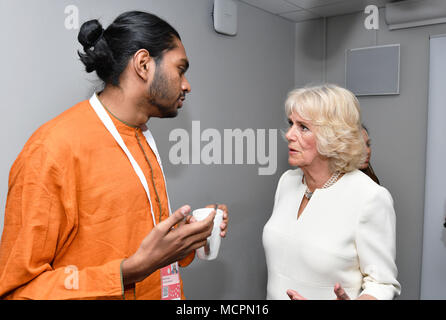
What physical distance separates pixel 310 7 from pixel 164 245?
2.58 m

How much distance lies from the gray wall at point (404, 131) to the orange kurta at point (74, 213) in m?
2.34

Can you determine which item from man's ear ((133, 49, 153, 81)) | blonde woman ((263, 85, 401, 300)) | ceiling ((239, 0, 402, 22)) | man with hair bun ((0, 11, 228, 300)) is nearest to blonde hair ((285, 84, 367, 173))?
blonde woman ((263, 85, 401, 300))

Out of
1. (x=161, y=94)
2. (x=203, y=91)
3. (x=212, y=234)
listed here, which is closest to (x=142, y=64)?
(x=161, y=94)

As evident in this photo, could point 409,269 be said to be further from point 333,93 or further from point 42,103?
point 42,103

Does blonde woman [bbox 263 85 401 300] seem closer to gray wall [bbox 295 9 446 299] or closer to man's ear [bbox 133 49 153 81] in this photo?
man's ear [bbox 133 49 153 81]

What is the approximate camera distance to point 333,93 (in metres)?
1.60

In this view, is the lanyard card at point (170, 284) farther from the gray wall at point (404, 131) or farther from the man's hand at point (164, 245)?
the gray wall at point (404, 131)

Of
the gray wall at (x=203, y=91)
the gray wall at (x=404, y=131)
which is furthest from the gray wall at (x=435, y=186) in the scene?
the gray wall at (x=203, y=91)

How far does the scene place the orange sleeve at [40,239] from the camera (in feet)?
3.11

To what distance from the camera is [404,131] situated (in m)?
2.92

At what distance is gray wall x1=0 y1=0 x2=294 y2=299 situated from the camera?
1.52 meters

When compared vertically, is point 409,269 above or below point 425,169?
below
